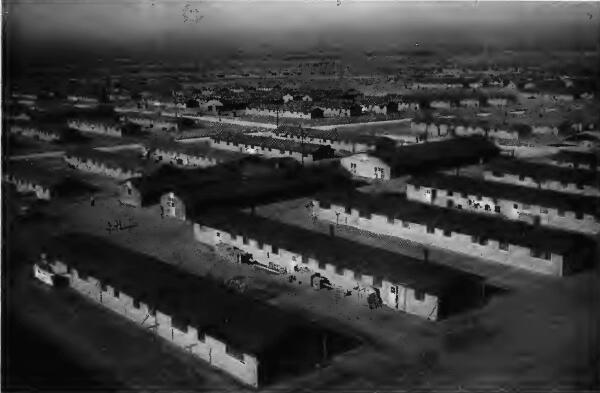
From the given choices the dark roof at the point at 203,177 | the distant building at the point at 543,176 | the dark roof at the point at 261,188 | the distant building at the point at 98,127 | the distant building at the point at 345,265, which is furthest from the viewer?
the distant building at the point at 98,127

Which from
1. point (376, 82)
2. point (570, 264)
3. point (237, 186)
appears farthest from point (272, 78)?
point (570, 264)

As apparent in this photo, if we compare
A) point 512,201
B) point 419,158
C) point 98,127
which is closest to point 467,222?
point 512,201

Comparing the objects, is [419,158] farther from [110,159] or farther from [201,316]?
[201,316]

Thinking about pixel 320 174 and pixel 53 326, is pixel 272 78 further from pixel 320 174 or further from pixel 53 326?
pixel 53 326

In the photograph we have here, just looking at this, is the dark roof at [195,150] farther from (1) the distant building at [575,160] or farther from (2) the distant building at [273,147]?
(1) the distant building at [575,160]

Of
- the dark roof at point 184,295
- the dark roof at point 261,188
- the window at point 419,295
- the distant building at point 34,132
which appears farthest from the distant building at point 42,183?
the window at point 419,295
